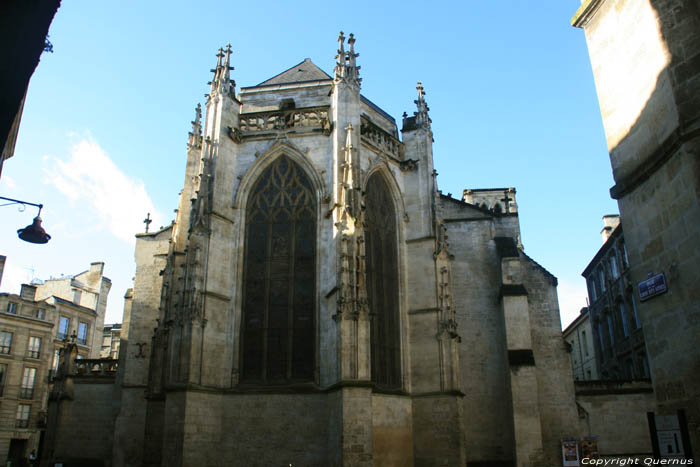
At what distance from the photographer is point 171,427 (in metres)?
12.2

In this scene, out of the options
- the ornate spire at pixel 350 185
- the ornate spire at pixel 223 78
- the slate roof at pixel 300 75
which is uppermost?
the slate roof at pixel 300 75

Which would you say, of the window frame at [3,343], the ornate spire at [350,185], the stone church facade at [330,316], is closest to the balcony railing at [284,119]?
the stone church facade at [330,316]

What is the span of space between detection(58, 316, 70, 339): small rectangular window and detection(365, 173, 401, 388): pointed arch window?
28.6m

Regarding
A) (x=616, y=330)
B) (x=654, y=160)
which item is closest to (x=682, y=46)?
(x=654, y=160)

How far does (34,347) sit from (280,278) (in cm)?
2569

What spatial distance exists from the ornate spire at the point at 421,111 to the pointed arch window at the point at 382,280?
8.24 feet

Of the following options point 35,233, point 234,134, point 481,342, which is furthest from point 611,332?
point 35,233

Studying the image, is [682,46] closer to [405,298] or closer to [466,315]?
[405,298]

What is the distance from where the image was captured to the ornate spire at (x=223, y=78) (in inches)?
607

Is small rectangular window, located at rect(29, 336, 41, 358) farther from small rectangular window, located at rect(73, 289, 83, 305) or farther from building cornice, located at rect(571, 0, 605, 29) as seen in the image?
building cornice, located at rect(571, 0, 605, 29)

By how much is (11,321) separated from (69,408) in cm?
1716

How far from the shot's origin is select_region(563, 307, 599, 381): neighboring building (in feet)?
109

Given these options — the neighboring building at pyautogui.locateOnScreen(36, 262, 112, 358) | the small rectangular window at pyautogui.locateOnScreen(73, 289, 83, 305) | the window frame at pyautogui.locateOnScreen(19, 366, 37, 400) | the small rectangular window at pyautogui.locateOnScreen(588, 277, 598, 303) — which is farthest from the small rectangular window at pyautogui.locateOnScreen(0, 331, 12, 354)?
the small rectangular window at pyautogui.locateOnScreen(588, 277, 598, 303)

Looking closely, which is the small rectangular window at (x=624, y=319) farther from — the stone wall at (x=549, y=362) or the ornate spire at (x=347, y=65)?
the ornate spire at (x=347, y=65)
